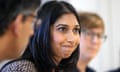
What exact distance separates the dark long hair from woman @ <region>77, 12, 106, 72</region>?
0.59m

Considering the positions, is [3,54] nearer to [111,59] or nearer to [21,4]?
[21,4]

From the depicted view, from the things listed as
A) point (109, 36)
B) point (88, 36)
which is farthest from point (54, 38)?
point (109, 36)

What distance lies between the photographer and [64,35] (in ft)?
3.47

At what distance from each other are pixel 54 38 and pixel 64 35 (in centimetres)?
4

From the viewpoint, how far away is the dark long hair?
108 cm

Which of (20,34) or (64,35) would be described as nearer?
(20,34)

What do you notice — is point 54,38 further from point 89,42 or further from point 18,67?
point 89,42

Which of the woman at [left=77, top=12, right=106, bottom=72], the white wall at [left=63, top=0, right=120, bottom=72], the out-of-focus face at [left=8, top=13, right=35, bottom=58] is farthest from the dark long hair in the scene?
the white wall at [left=63, top=0, right=120, bottom=72]

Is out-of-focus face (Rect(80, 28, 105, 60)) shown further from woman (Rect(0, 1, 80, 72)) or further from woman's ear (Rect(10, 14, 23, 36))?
woman's ear (Rect(10, 14, 23, 36))

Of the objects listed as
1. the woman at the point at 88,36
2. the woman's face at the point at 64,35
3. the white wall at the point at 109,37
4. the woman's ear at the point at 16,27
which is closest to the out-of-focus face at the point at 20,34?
the woman's ear at the point at 16,27

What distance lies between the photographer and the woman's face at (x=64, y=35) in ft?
3.47

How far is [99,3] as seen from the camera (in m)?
2.59

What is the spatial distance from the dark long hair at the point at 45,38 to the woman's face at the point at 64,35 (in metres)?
0.02

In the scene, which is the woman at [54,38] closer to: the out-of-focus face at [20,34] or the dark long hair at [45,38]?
the dark long hair at [45,38]
